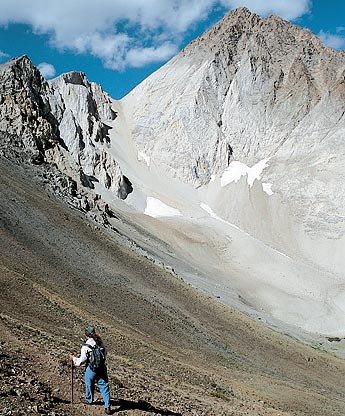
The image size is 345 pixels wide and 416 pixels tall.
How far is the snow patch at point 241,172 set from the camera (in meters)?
98.7

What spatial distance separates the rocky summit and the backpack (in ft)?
2.89

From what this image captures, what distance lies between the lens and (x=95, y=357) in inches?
420

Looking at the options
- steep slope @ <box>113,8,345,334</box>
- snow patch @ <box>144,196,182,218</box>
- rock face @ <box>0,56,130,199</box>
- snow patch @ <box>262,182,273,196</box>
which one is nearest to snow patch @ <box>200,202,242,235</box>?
steep slope @ <box>113,8,345,334</box>

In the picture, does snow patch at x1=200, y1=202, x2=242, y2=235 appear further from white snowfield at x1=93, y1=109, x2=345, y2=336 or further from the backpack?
the backpack

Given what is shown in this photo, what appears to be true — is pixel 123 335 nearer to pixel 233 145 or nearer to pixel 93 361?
pixel 93 361

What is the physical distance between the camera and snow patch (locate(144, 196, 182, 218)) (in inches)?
3322

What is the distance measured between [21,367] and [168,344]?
15.8 metres

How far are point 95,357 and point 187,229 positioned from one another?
67634 mm

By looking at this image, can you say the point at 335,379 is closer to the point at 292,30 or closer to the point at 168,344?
the point at 168,344

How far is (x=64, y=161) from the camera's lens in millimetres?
60875

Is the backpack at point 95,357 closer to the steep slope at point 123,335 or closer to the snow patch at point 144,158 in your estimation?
the steep slope at point 123,335

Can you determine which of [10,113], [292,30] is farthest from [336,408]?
[292,30]

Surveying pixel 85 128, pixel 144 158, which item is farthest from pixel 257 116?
pixel 85 128

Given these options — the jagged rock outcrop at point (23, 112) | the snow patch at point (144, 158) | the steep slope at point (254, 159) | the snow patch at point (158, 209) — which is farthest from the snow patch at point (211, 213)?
the jagged rock outcrop at point (23, 112)
